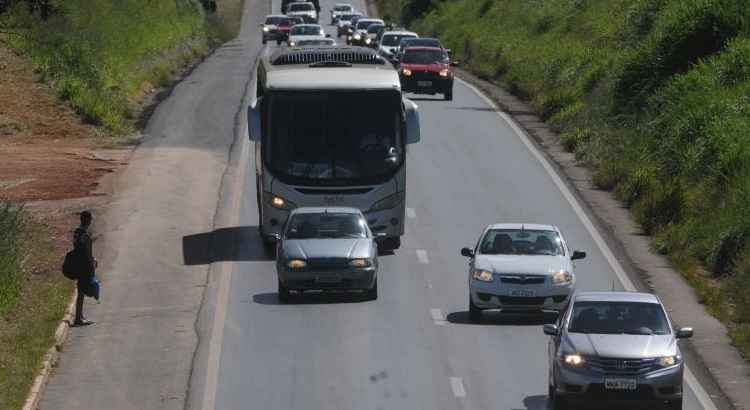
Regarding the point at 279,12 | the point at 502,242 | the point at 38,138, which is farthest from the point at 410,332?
the point at 279,12

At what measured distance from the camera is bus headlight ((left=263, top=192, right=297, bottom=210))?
30188mm

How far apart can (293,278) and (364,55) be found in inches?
297

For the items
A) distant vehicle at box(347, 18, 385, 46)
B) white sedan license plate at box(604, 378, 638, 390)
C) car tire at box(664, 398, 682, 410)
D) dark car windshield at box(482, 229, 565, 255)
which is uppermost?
white sedan license plate at box(604, 378, 638, 390)

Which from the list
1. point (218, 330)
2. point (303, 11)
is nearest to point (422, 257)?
point (218, 330)

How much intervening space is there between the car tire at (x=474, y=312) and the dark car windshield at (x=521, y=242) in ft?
3.49

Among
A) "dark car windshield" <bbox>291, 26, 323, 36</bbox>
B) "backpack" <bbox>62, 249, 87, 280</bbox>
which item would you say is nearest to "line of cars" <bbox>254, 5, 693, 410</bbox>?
"backpack" <bbox>62, 249, 87, 280</bbox>

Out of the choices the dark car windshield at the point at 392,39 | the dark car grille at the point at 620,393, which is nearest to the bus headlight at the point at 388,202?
the dark car grille at the point at 620,393

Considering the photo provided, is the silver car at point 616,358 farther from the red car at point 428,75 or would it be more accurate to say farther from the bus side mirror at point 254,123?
the red car at point 428,75

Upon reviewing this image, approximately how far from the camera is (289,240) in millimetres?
27484

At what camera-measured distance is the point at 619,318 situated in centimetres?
1953

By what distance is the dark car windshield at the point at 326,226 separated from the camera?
2772 centimetres

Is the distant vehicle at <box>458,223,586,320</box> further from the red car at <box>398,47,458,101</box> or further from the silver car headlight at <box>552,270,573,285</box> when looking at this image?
the red car at <box>398,47,458,101</box>

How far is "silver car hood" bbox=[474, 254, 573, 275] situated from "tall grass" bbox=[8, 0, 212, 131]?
18.7 meters

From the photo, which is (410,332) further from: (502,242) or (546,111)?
(546,111)
